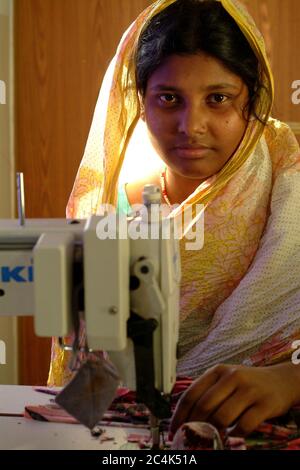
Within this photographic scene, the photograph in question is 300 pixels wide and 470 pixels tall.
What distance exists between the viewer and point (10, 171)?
2.65 meters

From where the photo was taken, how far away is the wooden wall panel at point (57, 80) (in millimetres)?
2547

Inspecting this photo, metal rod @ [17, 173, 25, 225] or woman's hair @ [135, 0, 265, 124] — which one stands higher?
woman's hair @ [135, 0, 265, 124]

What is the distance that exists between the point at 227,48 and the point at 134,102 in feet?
0.86

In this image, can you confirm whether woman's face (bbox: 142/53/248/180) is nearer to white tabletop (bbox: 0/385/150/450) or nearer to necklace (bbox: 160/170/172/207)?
necklace (bbox: 160/170/172/207)

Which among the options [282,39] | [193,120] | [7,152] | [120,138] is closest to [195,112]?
[193,120]

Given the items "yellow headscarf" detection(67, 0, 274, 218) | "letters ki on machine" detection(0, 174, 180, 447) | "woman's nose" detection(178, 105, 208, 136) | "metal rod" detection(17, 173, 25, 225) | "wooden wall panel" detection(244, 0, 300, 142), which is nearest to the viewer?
"letters ki on machine" detection(0, 174, 180, 447)

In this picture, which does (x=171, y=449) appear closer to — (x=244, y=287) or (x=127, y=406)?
(x=127, y=406)

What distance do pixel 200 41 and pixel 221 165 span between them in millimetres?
255

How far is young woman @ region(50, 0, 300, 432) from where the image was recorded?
1.39 metres

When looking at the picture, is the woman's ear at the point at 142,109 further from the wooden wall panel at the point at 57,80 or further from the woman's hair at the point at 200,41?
the wooden wall panel at the point at 57,80

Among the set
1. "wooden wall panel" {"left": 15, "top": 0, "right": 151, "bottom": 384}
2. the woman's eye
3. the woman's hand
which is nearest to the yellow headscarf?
the woman's eye

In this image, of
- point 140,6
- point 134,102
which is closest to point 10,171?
point 140,6

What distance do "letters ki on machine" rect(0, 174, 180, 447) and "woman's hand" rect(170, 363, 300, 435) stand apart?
54 mm

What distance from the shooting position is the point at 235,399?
3.51 feet
